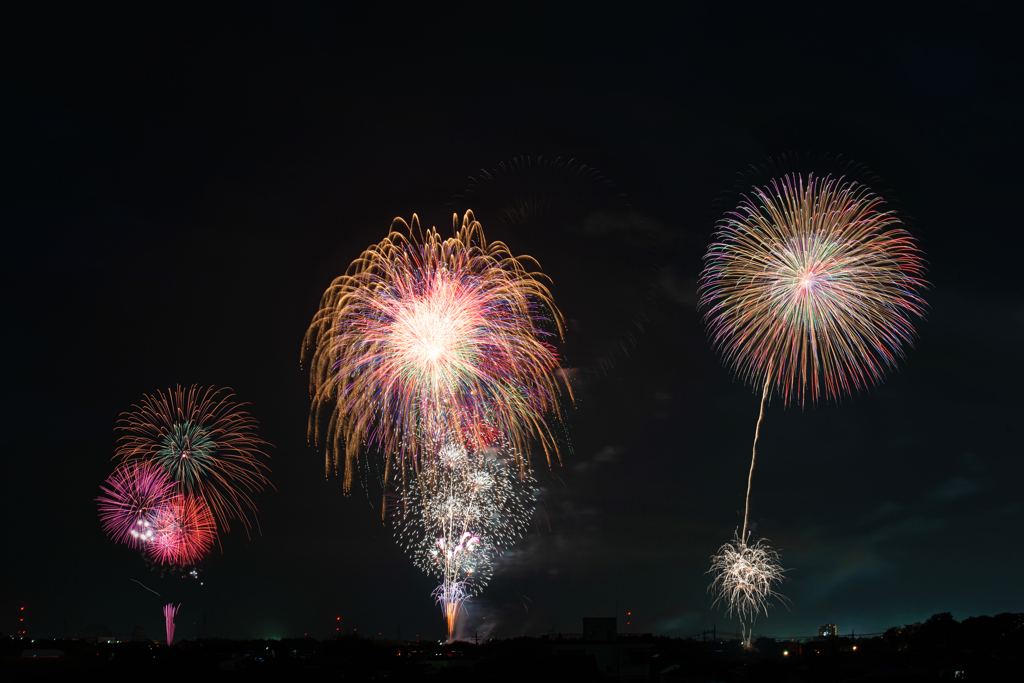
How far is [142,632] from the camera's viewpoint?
124m

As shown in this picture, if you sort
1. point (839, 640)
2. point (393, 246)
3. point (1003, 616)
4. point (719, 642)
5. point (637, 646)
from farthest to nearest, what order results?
point (719, 642), point (839, 640), point (1003, 616), point (637, 646), point (393, 246)

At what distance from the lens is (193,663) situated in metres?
61.8

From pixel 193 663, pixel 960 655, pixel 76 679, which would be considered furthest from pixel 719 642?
pixel 76 679

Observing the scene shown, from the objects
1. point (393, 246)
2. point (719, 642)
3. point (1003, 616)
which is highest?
point (393, 246)

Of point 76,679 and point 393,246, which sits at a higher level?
point 393,246

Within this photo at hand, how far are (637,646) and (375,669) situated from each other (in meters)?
26.3

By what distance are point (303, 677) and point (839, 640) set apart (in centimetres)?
10063

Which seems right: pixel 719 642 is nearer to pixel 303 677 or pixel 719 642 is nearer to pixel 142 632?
pixel 142 632

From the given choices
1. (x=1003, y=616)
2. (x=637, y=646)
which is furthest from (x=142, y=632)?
(x=1003, y=616)

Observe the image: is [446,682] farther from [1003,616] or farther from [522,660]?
[1003,616]

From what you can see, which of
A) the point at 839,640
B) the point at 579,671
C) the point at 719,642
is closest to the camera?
the point at 579,671

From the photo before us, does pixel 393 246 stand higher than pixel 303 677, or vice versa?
pixel 393 246

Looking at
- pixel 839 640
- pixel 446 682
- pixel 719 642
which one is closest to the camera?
pixel 446 682

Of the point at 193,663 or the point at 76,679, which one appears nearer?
the point at 76,679
